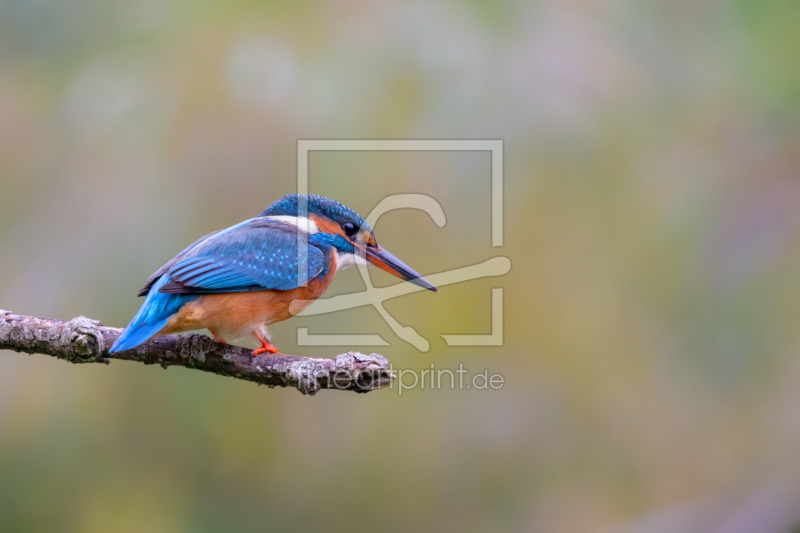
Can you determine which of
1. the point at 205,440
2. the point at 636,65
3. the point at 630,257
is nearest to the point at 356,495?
the point at 205,440

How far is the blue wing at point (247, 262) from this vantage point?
1857 mm

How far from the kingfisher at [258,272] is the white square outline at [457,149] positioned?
Answer: 44cm

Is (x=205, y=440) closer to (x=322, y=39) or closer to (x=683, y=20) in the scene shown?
(x=322, y=39)

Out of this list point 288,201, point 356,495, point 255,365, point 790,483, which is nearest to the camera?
point 255,365

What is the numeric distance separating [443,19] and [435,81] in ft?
1.10

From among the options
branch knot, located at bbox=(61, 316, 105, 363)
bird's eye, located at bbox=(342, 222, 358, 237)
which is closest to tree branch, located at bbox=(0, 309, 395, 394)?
branch knot, located at bbox=(61, 316, 105, 363)

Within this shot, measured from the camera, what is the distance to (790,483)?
2.48m

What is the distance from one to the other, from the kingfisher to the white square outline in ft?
1.43

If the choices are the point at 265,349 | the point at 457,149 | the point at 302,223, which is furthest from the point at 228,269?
the point at 457,149

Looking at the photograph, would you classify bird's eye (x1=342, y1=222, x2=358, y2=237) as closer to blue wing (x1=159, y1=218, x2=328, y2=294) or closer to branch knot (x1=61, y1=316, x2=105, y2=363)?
blue wing (x1=159, y1=218, x2=328, y2=294)

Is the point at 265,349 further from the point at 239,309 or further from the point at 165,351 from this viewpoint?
the point at 165,351

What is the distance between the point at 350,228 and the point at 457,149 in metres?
0.71

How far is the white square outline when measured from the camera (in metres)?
2.73

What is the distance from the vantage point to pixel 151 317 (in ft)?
5.63
